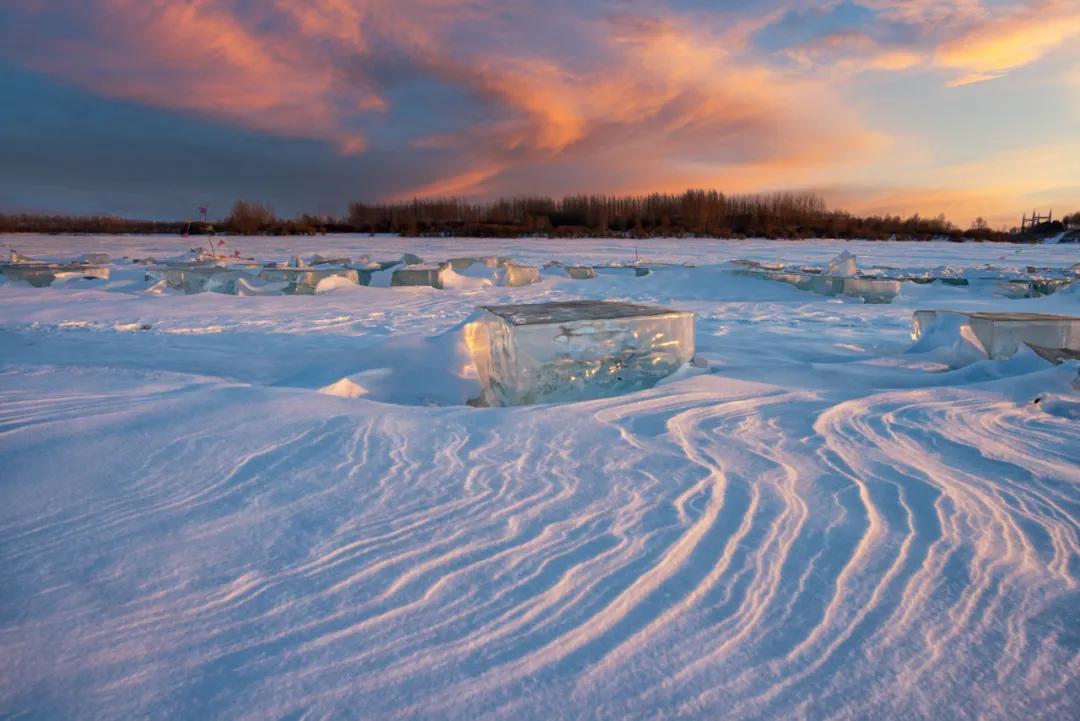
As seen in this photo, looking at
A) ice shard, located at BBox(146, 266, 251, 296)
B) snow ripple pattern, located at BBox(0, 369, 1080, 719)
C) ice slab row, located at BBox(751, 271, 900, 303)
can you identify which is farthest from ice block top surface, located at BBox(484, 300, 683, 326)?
ice shard, located at BBox(146, 266, 251, 296)

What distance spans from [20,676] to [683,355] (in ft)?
10.3

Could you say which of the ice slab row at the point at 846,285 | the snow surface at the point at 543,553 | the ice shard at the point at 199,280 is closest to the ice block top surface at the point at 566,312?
the snow surface at the point at 543,553

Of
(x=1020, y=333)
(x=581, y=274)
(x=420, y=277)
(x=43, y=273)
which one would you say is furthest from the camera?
(x=581, y=274)

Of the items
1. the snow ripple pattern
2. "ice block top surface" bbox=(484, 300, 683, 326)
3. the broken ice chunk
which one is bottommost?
the snow ripple pattern

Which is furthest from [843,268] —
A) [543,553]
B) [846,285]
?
[543,553]

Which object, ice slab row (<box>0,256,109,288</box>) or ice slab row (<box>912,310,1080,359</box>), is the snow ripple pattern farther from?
ice slab row (<box>0,256,109,288</box>)

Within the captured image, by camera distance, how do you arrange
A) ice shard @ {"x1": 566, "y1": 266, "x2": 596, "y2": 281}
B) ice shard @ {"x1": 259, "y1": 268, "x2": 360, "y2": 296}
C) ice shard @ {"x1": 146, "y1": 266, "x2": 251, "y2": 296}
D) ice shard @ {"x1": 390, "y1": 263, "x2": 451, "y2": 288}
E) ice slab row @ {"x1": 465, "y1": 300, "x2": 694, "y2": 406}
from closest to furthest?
ice slab row @ {"x1": 465, "y1": 300, "x2": 694, "y2": 406} < ice shard @ {"x1": 259, "y1": 268, "x2": 360, "y2": 296} < ice shard @ {"x1": 146, "y1": 266, "x2": 251, "y2": 296} < ice shard @ {"x1": 390, "y1": 263, "x2": 451, "y2": 288} < ice shard @ {"x1": 566, "y1": 266, "x2": 596, "y2": 281}

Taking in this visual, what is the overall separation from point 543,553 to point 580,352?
74.7 inches

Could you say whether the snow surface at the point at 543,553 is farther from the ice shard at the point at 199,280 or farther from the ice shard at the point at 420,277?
the ice shard at the point at 420,277

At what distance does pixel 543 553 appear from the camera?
148 cm

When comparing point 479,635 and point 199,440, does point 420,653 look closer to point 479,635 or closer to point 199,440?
point 479,635

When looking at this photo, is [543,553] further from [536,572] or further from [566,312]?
[566,312]

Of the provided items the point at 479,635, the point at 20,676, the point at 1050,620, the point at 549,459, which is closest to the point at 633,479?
the point at 549,459

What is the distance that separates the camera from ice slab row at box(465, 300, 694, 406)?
10.6ft
